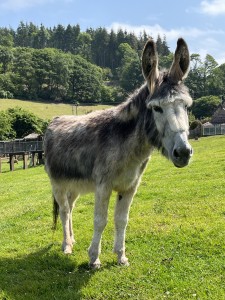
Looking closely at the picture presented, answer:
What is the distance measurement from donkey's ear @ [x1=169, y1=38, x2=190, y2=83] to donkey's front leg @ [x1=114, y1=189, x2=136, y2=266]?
2.42 m

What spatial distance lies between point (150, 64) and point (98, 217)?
112 inches

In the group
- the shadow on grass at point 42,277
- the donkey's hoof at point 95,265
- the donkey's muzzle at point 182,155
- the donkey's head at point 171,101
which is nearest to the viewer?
the donkey's muzzle at point 182,155

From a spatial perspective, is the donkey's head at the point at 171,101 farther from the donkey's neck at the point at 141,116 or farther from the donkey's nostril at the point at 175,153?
the donkey's neck at the point at 141,116

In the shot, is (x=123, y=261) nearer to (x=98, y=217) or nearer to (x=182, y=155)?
(x=98, y=217)

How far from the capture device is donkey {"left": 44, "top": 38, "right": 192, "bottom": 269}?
526cm

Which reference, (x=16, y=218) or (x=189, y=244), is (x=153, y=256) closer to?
(x=189, y=244)

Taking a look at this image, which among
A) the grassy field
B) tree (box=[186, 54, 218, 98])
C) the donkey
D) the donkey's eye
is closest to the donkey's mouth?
the donkey

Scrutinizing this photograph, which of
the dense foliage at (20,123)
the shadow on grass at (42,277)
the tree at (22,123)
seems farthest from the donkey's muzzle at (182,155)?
the tree at (22,123)

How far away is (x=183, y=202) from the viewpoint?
442 inches

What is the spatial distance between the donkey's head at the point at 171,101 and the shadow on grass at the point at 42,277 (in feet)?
9.09

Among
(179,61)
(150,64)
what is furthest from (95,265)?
(179,61)

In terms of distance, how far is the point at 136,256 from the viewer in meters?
7.21

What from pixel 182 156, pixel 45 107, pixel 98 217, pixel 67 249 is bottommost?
pixel 67 249

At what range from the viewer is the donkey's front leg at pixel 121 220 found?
22.7 feet
